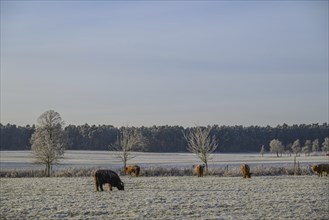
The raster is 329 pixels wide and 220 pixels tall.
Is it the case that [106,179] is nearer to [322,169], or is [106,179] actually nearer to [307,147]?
[322,169]

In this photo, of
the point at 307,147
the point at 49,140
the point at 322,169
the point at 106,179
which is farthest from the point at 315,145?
the point at 106,179

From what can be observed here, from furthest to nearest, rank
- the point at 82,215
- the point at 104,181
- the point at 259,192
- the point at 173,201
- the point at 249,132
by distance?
the point at 249,132 → the point at 104,181 → the point at 259,192 → the point at 173,201 → the point at 82,215

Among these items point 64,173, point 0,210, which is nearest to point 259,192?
point 0,210

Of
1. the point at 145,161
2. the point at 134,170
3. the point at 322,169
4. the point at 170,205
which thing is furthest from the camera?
the point at 145,161

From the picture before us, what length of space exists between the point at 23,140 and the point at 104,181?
10480 cm

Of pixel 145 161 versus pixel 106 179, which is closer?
pixel 106 179

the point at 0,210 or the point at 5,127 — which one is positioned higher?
the point at 5,127

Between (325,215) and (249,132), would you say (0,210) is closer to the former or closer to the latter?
(325,215)

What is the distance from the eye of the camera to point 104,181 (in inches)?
1064

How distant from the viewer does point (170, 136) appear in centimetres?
13338

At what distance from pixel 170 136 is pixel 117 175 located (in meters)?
106

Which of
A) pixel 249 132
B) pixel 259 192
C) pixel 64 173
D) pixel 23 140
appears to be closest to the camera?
pixel 259 192

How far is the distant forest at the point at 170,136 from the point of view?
12669 cm

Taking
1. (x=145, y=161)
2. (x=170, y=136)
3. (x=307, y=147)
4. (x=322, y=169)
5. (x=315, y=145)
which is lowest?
(x=145, y=161)
